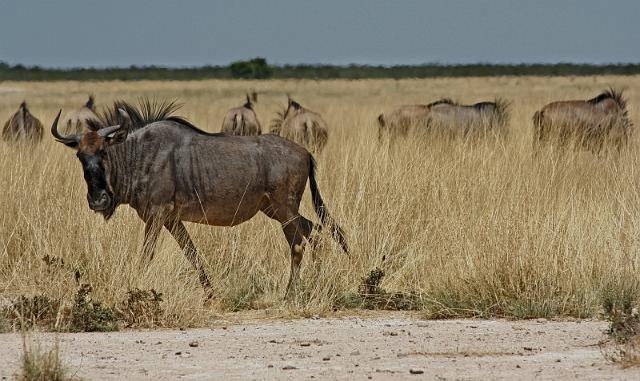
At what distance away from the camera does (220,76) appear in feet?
326

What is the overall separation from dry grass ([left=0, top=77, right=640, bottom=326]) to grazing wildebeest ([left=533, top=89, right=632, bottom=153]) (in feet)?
16.4

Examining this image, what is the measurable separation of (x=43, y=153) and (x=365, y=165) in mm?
3854

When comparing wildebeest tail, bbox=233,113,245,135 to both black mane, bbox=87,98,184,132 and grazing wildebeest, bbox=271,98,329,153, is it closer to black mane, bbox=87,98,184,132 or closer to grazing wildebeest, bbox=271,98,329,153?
grazing wildebeest, bbox=271,98,329,153

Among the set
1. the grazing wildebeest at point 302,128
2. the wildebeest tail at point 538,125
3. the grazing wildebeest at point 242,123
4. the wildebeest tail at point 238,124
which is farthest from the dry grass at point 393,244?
the grazing wildebeest at point 242,123

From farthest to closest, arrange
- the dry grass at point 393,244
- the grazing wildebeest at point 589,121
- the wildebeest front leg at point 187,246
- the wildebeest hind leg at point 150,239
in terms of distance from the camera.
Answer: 1. the grazing wildebeest at point 589,121
2. the wildebeest front leg at point 187,246
3. the wildebeest hind leg at point 150,239
4. the dry grass at point 393,244

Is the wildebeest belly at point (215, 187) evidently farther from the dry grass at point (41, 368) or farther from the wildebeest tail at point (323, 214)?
the dry grass at point (41, 368)

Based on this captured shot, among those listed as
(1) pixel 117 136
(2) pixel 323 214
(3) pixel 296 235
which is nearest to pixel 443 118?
(2) pixel 323 214

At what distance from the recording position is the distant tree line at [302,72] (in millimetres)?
92500

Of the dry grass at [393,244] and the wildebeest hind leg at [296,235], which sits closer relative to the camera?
the dry grass at [393,244]

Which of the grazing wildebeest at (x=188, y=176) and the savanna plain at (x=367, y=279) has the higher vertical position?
the grazing wildebeest at (x=188, y=176)

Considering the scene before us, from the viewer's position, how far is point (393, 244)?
1000cm

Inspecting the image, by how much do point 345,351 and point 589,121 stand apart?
11.4 m

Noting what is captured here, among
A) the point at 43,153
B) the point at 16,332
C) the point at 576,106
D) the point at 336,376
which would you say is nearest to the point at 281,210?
→ the point at 16,332

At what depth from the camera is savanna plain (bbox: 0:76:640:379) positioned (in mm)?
6996
